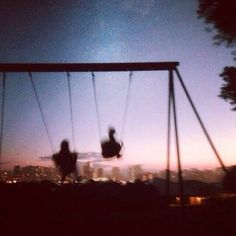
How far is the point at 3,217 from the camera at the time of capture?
10508 mm

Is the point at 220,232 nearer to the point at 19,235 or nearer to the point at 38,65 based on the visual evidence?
the point at 19,235

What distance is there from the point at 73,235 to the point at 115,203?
7.25 meters

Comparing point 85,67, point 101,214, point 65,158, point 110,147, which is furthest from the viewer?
point 65,158

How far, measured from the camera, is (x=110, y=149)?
10.7 m

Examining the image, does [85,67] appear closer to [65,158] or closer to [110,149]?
[110,149]

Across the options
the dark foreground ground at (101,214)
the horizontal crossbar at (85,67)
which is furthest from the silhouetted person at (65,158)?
the horizontal crossbar at (85,67)

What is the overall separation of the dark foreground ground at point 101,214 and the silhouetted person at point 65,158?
1.12 metres

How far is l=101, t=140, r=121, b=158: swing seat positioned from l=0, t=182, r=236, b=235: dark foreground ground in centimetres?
190

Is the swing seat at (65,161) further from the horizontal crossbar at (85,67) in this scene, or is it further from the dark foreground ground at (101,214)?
the horizontal crossbar at (85,67)

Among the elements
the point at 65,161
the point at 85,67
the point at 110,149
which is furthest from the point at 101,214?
the point at 85,67

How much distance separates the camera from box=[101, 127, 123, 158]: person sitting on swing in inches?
419

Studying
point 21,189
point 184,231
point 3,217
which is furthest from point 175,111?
point 21,189

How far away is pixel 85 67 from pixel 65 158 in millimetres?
6993

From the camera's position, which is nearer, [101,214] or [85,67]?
[85,67]
